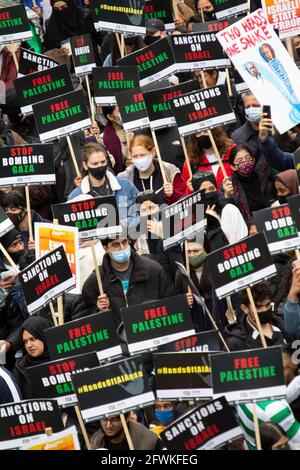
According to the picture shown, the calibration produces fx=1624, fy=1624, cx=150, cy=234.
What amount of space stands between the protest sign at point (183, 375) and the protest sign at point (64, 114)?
169 inches

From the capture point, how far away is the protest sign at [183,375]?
11.3 meters

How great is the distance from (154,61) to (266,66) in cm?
206

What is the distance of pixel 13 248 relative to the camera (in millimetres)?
14000

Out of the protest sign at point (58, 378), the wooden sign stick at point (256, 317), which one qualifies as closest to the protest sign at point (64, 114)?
the wooden sign stick at point (256, 317)

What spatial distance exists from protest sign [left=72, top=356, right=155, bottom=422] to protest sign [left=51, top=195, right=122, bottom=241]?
219cm

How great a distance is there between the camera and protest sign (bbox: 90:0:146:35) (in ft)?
55.3

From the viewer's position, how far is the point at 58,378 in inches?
463

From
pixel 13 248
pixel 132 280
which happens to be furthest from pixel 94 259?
pixel 13 248

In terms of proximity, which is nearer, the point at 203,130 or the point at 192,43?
the point at 203,130

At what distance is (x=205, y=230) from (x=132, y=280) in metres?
0.81

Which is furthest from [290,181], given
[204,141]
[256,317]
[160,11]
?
[160,11]

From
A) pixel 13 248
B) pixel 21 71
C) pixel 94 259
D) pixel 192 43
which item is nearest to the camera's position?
pixel 94 259

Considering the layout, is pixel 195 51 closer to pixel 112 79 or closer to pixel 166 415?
pixel 112 79
